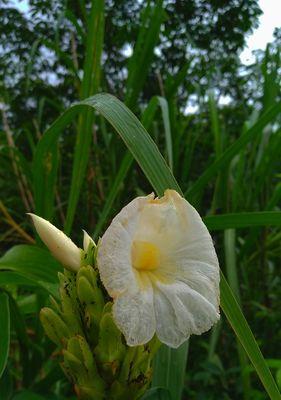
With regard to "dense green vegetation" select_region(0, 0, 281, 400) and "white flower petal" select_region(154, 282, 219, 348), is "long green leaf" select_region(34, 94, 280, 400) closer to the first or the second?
"dense green vegetation" select_region(0, 0, 281, 400)

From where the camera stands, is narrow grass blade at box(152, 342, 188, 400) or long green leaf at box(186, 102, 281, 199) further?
long green leaf at box(186, 102, 281, 199)

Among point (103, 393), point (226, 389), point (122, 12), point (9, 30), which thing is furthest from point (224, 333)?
point (9, 30)

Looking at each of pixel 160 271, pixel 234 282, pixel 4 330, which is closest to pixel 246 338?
pixel 160 271

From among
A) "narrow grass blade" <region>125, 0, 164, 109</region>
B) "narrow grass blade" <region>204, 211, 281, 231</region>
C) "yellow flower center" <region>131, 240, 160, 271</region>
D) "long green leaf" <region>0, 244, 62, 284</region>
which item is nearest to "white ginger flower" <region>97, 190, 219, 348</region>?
"yellow flower center" <region>131, 240, 160, 271</region>

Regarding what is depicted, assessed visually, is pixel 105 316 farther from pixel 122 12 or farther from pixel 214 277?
pixel 122 12

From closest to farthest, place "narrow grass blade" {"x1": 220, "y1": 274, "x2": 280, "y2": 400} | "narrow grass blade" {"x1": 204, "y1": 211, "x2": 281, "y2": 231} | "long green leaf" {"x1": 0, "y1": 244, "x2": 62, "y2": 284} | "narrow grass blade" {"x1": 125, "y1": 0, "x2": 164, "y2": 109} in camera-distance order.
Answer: "narrow grass blade" {"x1": 220, "y1": 274, "x2": 280, "y2": 400} → "narrow grass blade" {"x1": 204, "y1": 211, "x2": 281, "y2": 231} → "long green leaf" {"x1": 0, "y1": 244, "x2": 62, "y2": 284} → "narrow grass blade" {"x1": 125, "y1": 0, "x2": 164, "y2": 109}

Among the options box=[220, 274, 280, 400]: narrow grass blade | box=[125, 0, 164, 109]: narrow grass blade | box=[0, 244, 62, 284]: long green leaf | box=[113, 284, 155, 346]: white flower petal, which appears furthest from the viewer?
box=[125, 0, 164, 109]: narrow grass blade
